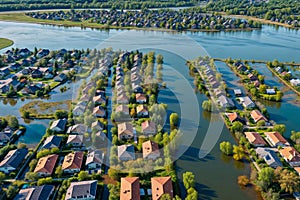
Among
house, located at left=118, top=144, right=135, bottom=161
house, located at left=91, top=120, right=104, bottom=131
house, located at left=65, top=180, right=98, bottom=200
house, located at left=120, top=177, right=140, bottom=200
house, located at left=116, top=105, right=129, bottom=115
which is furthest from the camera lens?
house, located at left=116, top=105, right=129, bottom=115

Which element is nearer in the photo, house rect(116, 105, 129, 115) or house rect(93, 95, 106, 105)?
house rect(116, 105, 129, 115)

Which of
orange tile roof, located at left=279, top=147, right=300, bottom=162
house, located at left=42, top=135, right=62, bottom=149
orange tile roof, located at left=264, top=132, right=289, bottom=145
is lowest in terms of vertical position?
house, located at left=42, top=135, right=62, bottom=149

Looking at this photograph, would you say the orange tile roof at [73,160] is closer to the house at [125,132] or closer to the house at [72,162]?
the house at [72,162]

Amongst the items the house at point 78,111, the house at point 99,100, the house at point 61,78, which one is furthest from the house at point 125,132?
the house at point 61,78

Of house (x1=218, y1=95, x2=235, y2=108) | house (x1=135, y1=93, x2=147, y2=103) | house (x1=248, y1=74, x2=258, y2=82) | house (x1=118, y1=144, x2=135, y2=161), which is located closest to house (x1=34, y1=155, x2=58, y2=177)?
house (x1=118, y1=144, x2=135, y2=161)

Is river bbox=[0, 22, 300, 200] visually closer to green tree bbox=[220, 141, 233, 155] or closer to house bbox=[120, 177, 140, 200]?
green tree bbox=[220, 141, 233, 155]

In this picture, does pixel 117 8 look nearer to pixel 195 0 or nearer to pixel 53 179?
pixel 195 0

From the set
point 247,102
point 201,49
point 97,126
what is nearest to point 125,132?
point 97,126

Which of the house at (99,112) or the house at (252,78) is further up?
the house at (252,78)

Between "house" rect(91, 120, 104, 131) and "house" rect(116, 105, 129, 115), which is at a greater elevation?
"house" rect(116, 105, 129, 115)
